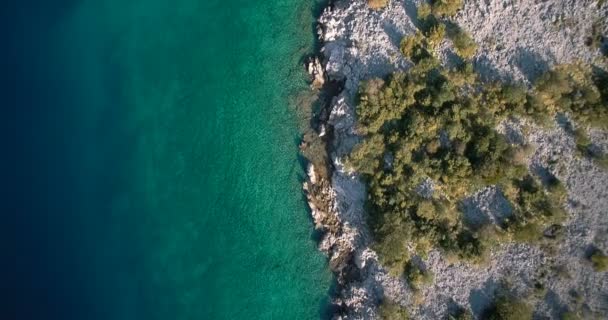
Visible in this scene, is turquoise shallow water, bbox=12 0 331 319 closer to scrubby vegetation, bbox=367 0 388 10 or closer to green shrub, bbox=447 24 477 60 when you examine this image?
scrubby vegetation, bbox=367 0 388 10

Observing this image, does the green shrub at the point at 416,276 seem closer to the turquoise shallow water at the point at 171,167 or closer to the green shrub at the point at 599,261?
the turquoise shallow water at the point at 171,167

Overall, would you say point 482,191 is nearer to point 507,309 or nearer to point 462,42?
point 507,309

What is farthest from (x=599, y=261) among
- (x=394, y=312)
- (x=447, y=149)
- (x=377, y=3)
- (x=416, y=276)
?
(x=377, y=3)

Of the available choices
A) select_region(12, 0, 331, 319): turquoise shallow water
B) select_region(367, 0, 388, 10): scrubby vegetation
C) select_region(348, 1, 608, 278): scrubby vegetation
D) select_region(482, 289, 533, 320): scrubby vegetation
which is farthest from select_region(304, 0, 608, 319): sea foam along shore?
select_region(12, 0, 331, 319): turquoise shallow water

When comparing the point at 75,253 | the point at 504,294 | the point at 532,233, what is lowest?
the point at 504,294

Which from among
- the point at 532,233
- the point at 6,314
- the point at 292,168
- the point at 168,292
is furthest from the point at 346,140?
the point at 6,314

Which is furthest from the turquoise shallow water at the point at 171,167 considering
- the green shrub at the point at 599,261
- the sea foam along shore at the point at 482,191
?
the green shrub at the point at 599,261

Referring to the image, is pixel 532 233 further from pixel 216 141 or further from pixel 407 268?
pixel 216 141

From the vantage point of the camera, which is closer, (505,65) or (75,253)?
(505,65)
